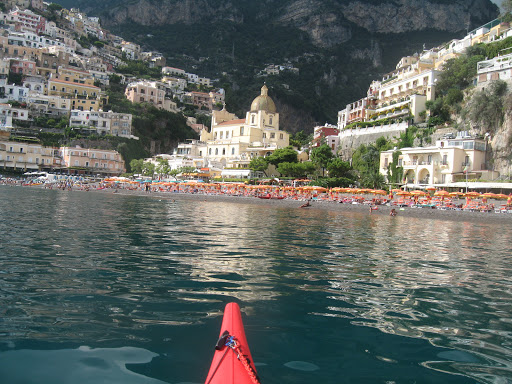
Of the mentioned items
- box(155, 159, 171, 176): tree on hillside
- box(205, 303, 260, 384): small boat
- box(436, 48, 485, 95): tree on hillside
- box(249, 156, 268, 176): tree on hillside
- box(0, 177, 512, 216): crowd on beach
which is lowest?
box(205, 303, 260, 384): small boat

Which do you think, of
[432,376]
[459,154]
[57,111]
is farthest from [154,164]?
[432,376]

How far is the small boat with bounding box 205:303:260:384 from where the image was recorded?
11.9 ft

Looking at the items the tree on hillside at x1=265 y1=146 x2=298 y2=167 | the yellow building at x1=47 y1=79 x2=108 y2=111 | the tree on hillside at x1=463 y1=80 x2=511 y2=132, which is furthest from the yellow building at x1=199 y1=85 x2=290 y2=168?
the tree on hillside at x1=463 y1=80 x2=511 y2=132

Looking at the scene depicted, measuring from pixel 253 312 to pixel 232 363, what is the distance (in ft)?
8.87

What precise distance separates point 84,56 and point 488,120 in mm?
102839

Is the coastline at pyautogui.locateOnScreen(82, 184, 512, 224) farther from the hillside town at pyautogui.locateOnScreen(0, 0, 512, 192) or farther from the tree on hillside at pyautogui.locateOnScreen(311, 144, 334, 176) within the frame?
the tree on hillside at pyautogui.locateOnScreen(311, 144, 334, 176)

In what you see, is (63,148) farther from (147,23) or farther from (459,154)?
(147,23)

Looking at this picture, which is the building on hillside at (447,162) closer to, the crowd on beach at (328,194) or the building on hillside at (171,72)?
the crowd on beach at (328,194)

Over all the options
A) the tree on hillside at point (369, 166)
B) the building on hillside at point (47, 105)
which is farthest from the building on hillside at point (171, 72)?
the tree on hillside at point (369, 166)

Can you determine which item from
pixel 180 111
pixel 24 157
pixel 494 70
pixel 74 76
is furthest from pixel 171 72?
pixel 494 70

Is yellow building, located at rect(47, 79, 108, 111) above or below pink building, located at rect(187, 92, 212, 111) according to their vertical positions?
below

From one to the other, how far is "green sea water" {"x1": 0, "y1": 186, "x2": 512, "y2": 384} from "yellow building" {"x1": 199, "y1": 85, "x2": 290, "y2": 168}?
60499 mm

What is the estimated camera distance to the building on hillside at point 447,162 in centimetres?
4525

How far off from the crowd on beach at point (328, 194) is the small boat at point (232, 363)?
3201 centimetres
